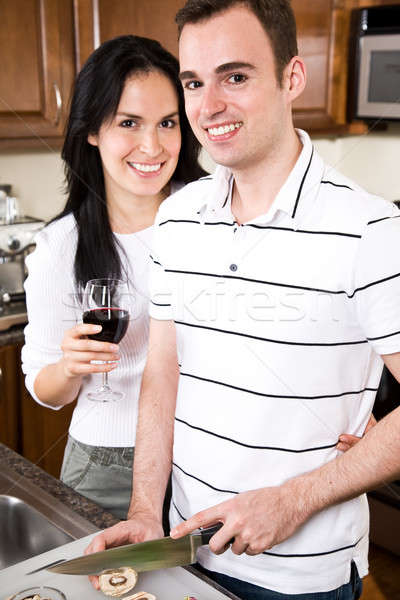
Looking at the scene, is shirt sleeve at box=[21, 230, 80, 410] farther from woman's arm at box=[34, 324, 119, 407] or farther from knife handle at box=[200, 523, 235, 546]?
knife handle at box=[200, 523, 235, 546]

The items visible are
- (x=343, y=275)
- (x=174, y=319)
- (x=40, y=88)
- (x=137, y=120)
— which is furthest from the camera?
(x=40, y=88)

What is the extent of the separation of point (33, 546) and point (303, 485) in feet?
1.37

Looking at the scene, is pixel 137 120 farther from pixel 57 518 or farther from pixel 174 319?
pixel 57 518

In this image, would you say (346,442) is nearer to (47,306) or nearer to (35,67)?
(47,306)

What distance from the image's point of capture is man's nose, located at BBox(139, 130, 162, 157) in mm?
1356

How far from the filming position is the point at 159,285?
118 centimetres

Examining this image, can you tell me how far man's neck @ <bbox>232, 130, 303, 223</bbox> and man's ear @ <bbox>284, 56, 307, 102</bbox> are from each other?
70 millimetres

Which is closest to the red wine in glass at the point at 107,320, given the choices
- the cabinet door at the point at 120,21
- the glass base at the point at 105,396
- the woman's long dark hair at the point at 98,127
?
the glass base at the point at 105,396

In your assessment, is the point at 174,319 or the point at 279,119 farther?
the point at 174,319

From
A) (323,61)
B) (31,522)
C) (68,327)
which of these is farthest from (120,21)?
(31,522)

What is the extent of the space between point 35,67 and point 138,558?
1.76 meters

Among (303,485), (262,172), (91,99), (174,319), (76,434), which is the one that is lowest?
(76,434)

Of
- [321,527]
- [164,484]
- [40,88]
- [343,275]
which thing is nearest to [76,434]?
[164,484]

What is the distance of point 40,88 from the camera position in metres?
2.22
